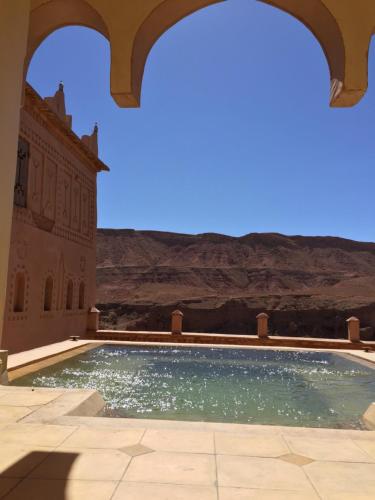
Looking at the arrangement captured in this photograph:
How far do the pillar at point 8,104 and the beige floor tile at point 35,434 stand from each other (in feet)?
5.98

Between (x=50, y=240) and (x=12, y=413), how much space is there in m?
10.7

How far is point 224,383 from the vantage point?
980 cm

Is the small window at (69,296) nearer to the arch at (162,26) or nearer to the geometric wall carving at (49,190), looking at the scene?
the geometric wall carving at (49,190)

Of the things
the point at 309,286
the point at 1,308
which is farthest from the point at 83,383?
the point at 309,286

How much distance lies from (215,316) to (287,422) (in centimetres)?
2781

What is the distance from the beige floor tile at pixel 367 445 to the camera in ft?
12.2

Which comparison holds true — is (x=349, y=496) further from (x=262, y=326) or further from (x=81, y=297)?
(x=81, y=297)

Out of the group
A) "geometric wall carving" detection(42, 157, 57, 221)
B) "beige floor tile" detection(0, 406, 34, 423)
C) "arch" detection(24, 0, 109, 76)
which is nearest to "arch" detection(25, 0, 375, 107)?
"arch" detection(24, 0, 109, 76)

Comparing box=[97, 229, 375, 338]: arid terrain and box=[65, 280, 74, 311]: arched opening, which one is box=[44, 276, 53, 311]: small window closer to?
box=[65, 280, 74, 311]: arched opening

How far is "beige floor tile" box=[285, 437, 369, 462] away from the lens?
3.58 metres

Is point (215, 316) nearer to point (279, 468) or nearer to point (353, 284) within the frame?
point (353, 284)

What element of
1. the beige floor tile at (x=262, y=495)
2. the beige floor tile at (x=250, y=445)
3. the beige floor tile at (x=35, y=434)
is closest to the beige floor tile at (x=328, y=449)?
the beige floor tile at (x=250, y=445)

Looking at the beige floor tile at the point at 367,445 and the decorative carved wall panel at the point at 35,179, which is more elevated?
the decorative carved wall panel at the point at 35,179

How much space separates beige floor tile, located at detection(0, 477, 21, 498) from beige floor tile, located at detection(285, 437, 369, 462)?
212 cm
